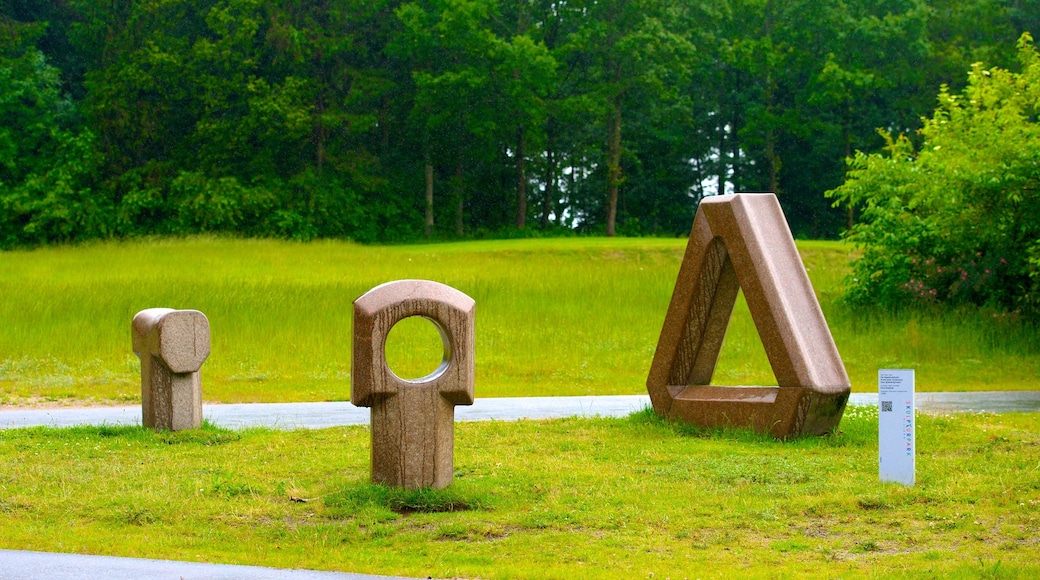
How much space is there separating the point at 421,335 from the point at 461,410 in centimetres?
776

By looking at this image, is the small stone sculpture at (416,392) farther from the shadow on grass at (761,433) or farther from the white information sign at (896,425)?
the shadow on grass at (761,433)

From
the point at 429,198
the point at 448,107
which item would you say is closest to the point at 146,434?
the point at 448,107

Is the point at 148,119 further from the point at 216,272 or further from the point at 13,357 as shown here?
the point at 13,357

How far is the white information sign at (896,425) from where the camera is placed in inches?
325

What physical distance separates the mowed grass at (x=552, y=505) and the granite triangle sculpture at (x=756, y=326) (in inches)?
11.3

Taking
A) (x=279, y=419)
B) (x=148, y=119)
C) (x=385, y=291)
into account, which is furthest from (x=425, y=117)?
(x=385, y=291)

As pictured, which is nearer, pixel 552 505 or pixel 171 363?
pixel 552 505

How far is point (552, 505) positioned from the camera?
7863 millimetres

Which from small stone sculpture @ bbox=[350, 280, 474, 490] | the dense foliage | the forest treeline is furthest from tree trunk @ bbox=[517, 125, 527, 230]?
small stone sculpture @ bbox=[350, 280, 474, 490]

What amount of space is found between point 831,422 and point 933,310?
12.7 m

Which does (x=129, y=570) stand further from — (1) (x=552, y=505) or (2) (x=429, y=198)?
(2) (x=429, y=198)

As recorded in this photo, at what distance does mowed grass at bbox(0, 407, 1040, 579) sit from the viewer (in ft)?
21.2

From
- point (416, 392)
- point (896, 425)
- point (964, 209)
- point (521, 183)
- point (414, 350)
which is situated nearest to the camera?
A: point (416, 392)

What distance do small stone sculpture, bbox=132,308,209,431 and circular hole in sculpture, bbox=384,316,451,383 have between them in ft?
19.6
